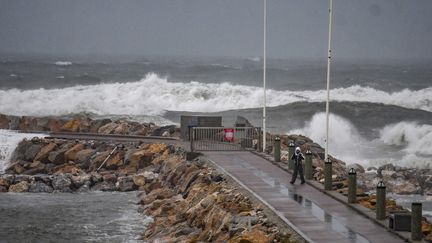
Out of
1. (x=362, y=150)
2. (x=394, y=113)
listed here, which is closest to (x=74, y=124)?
(x=362, y=150)

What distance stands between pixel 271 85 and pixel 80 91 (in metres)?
35.5

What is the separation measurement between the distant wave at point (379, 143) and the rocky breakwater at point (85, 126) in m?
9.85

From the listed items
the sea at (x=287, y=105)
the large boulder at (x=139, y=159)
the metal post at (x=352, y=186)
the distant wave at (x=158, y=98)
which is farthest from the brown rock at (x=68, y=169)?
the distant wave at (x=158, y=98)

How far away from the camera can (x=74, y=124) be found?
160ft

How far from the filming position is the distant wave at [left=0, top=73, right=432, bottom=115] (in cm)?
7500

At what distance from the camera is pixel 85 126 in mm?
48906

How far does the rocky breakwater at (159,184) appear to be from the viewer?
24.2 m

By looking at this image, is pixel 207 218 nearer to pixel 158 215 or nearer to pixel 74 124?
pixel 158 215

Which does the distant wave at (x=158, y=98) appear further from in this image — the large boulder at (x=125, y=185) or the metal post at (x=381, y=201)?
the metal post at (x=381, y=201)

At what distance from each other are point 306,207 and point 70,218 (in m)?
8.83

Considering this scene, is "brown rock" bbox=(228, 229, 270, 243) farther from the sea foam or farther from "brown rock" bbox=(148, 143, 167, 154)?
the sea foam

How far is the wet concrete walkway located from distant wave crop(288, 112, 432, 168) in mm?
13623

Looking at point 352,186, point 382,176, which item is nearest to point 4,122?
point 382,176

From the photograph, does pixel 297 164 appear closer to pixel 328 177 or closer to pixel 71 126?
pixel 328 177
